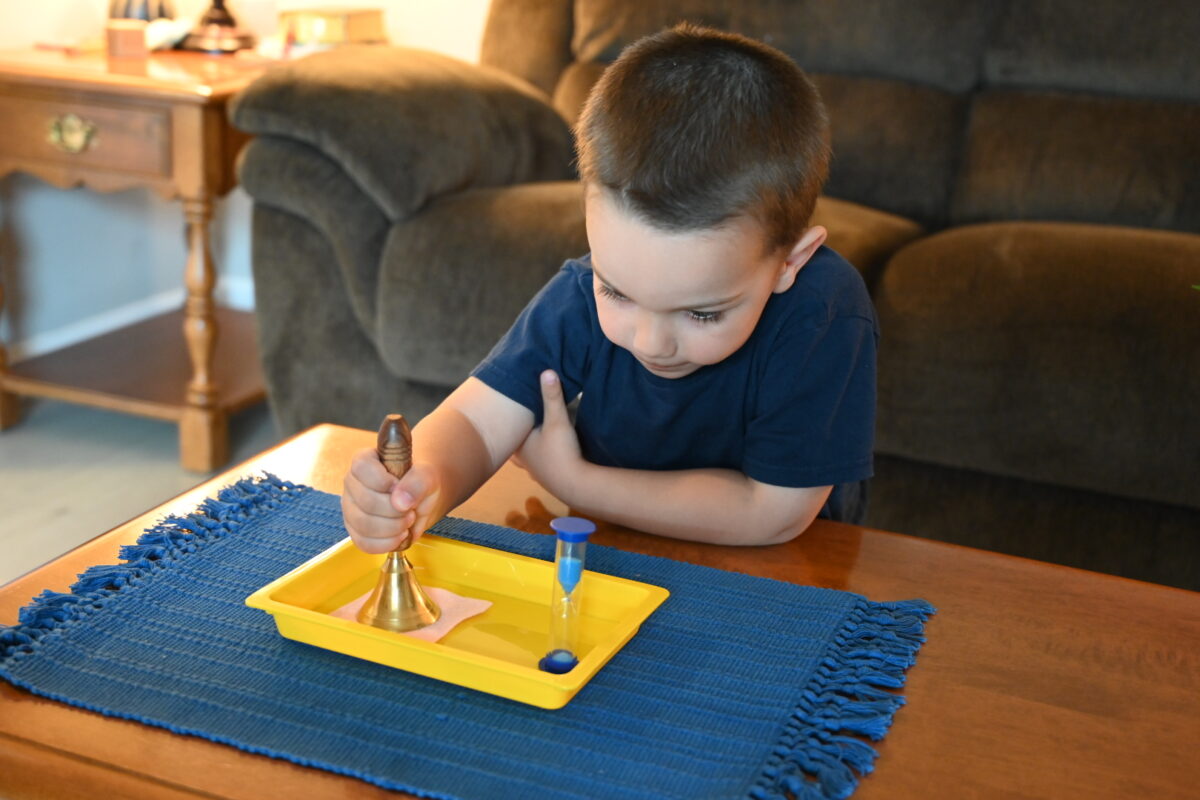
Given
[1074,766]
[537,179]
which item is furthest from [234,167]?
[1074,766]

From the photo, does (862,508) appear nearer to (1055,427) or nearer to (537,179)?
(1055,427)

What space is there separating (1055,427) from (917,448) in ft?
0.56

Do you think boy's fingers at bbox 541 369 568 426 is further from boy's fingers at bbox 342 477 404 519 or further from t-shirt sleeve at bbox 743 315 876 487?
boy's fingers at bbox 342 477 404 519

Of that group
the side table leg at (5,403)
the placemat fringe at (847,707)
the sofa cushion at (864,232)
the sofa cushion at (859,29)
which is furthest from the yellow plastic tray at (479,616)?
the side table leg at (5,403)

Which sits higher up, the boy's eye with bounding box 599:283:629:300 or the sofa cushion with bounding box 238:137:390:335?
the boy's eye with bounding box 599:283:629:300

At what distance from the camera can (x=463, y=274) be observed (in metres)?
1.79

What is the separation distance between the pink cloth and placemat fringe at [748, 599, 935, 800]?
0.22 meters

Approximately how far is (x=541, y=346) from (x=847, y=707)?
18.1 inches

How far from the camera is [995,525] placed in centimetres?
172

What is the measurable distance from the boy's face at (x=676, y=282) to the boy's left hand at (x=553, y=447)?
13cm

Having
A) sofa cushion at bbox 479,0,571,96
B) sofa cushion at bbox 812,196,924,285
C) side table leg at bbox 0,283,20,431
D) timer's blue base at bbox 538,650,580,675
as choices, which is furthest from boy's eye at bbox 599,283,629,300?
side table leg at bbox 0,283,20,431

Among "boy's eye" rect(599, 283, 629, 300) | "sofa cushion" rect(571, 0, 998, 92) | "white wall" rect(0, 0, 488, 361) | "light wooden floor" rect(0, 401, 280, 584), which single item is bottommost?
"light wooden floor" rect(0, 401, 280, 584)

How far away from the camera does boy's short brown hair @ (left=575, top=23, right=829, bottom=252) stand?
833mm

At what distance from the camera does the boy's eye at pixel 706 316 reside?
2.88 ft
